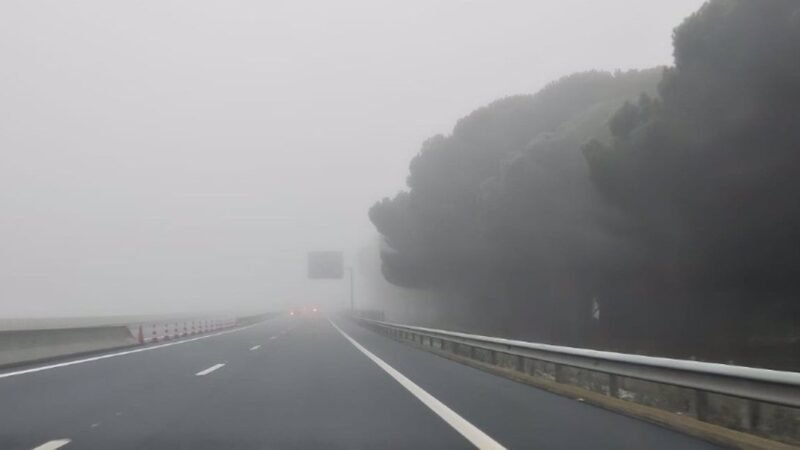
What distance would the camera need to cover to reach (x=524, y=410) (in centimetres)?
1041

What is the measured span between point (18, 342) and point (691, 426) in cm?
1582

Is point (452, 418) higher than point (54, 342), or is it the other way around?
point (54, 342)

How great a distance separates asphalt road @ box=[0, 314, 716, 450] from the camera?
26.5 ft

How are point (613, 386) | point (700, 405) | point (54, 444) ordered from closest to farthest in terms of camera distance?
point (54, 444)
point (700, 405)
point (613, 386)

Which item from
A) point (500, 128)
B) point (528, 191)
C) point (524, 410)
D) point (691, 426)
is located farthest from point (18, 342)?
point (500, 128)

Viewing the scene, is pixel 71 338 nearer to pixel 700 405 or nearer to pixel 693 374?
pixel 700 405

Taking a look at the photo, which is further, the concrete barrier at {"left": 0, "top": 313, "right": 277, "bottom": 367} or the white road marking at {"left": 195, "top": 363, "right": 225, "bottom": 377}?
the concrete barrier at {"left": 0, "top": 313, "right": 277, "bottom": 367}

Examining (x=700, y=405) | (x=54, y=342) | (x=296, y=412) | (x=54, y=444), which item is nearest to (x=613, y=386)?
(x=700, y=405)

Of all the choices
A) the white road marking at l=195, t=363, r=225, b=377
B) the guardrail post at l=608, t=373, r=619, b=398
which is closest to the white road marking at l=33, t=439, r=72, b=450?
the guardrail post at l=608, t=373, r=619, b=398

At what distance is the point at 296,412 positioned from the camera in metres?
10.2

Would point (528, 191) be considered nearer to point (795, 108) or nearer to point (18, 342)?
point (795, 108)

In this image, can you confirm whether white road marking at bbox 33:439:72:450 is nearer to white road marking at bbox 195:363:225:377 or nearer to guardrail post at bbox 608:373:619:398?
guardrail post at bbox 608:373:619:398

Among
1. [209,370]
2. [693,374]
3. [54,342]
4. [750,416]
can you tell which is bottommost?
[750,416]

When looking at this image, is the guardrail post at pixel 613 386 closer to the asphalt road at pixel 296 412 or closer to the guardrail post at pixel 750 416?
the asphalt road at pixel 296 412
